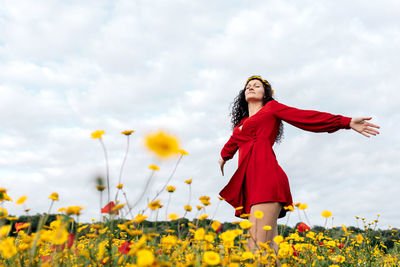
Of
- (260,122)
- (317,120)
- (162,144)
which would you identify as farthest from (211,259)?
(317,120)

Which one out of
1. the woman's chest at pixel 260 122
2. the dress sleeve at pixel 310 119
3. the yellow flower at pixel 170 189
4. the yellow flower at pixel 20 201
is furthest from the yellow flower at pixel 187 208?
the dress sleeve at pixel 310 119

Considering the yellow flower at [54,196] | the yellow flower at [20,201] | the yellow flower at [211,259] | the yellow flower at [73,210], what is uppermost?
the yellow flower at [54,196]

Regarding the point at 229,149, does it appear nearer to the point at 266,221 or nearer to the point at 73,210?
the point at 266,221

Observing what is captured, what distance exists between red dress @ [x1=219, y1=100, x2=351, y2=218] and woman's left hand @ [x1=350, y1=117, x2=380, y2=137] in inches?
2.1

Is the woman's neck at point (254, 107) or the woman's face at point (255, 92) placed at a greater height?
the woman's face at point (255, 92)

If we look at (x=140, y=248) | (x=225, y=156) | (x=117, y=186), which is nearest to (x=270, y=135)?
(x=225, y=156)

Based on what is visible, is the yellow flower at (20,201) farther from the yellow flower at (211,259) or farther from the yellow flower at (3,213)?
the yellow flower at (211,259)

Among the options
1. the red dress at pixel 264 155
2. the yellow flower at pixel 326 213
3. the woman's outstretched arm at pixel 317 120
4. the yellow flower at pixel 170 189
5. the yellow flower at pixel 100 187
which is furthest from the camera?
the woman's outstretched arm at pixel 317 120

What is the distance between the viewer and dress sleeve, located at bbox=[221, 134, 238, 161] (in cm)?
440

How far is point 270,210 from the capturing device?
340 cm

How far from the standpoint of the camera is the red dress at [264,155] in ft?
11.4

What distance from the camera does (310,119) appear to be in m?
3.83

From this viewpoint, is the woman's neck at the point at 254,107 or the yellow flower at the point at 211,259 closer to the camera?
the yellow flower at the point at 211,259

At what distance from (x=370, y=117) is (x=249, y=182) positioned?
1.39 metres
